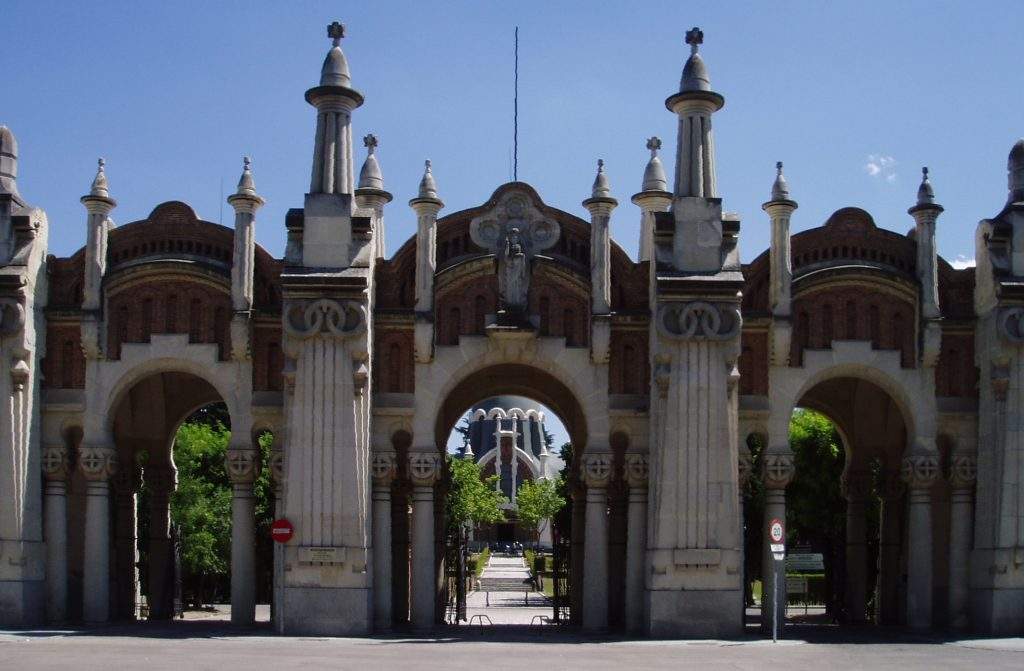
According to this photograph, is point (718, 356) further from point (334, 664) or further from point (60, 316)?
point (60, 316)

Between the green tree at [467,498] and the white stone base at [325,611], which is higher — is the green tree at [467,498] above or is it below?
below

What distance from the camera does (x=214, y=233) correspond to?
116 ft

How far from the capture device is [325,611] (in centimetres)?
3231

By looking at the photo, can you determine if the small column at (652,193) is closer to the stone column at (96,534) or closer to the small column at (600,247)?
the small column at (600,247)

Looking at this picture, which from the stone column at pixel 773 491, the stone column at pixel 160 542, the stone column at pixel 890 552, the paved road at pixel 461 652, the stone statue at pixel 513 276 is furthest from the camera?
the stone column at pixel 160 542

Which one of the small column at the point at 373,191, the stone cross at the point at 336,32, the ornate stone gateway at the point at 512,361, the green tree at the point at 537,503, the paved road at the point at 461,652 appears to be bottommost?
the green tree at the point at 537,503

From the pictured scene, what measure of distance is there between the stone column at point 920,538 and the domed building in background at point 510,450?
126 metres

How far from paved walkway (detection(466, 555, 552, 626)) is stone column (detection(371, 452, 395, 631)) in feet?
24.0

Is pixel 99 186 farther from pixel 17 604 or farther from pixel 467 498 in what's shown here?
pixel 467 498

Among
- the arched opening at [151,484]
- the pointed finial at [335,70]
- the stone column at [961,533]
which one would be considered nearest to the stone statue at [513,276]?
the pointed finial at [335,70]

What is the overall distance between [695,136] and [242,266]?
1135cm

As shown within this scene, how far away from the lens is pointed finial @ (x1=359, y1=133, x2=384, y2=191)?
40.6 meters

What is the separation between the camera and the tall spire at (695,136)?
111ft

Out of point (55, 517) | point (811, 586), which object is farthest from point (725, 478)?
point (811, 586)
